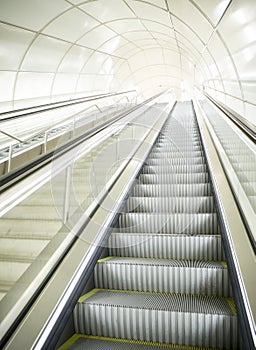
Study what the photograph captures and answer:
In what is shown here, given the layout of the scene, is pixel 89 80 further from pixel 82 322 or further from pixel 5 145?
pixel 82 322

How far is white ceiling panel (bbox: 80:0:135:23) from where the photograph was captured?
407 inches

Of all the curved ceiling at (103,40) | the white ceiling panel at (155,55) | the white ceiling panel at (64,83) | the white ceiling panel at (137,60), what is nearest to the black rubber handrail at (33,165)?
the curved ceiling at (103,40)

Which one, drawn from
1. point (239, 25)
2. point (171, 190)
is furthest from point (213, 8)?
point (171, 190)

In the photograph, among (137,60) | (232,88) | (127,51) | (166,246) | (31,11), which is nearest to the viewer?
(166,246)

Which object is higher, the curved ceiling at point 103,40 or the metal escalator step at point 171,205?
the curved ceiling at point 103,40

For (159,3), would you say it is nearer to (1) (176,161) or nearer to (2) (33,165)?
(1) (176,161)

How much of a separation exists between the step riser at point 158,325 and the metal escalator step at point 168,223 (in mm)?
1314

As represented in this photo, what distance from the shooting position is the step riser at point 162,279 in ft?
9.75

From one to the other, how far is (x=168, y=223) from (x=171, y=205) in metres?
0.49

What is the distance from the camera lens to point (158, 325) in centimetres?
268

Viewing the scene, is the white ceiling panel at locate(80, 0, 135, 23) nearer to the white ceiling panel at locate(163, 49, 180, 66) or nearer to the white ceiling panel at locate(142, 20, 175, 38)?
the white ceiling panel at locate(142, 20, 175, 38)

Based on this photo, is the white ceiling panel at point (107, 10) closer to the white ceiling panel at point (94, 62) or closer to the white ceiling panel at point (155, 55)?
the white ceiling panel at point (94, 62)

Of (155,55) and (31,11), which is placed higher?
(155,55)

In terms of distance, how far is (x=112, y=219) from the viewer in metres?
3.83
